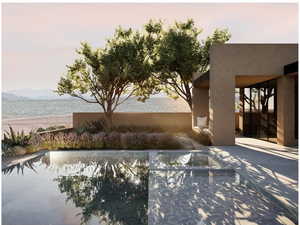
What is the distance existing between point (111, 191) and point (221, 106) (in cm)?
676

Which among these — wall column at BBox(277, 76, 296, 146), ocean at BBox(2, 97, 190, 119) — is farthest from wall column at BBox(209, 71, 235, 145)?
ocean at BBox(2, 97, 190, 119)

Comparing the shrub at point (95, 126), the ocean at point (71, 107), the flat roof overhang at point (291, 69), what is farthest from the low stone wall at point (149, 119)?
the ocean at point (71, 107)

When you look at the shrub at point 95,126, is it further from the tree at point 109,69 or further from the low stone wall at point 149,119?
the low stone wall at point 149,119

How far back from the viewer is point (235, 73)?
33.4ft

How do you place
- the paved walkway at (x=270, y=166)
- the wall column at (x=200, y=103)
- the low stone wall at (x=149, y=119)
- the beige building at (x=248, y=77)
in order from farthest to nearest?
the low stone wall at (x=149, y=119)
the wall column at (x=200, y=103)
the beige building at (x=248, y=77)
the paved walkway at (x=270, y=166)

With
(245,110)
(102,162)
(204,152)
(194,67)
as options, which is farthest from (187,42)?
(102,162)

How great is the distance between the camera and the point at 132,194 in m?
4.88

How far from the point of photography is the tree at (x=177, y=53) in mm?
16641

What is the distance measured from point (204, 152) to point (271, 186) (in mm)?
3884

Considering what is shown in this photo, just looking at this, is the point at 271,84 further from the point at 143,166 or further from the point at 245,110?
the point at 143,166

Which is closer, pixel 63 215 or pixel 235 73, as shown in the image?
pixel 63 215

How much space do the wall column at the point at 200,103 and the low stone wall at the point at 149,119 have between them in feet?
5.59

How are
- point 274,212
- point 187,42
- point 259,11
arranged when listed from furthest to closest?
point 187,42 < point 259,11 < point 274,212

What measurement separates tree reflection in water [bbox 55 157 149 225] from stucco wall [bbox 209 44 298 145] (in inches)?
179
